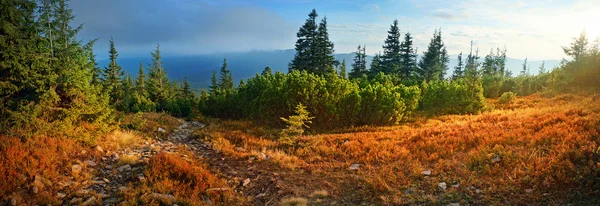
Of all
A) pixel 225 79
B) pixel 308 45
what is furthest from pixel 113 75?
pixel 308 45

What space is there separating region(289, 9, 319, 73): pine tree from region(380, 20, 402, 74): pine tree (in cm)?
1250

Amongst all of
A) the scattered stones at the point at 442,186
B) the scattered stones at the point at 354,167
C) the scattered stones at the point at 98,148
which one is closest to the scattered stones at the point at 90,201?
the scattered stones at the point at 98,148

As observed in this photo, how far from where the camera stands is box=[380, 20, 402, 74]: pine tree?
1884 inches

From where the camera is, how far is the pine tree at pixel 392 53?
47.8 meters

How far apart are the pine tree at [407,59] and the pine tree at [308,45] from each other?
14.9m

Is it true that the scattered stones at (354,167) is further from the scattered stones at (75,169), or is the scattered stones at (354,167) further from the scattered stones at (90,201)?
the scattered stones at (75,169)

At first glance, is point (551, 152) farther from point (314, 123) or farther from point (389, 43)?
point (389, 43)

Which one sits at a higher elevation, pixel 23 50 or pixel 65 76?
pixel 23 50

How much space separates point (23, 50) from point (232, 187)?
850cm

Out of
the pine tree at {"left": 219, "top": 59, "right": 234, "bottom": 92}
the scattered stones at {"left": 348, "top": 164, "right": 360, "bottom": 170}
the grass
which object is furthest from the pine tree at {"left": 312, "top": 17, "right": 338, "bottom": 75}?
the scattered stones at {"left": 348, "top": 164, "right": 360, "bottom": 170}

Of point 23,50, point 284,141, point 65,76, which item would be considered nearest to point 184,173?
point 284,141

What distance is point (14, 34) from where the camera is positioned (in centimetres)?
1021

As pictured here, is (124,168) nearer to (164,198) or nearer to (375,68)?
(164,198)

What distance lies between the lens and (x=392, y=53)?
48375 millimetres
